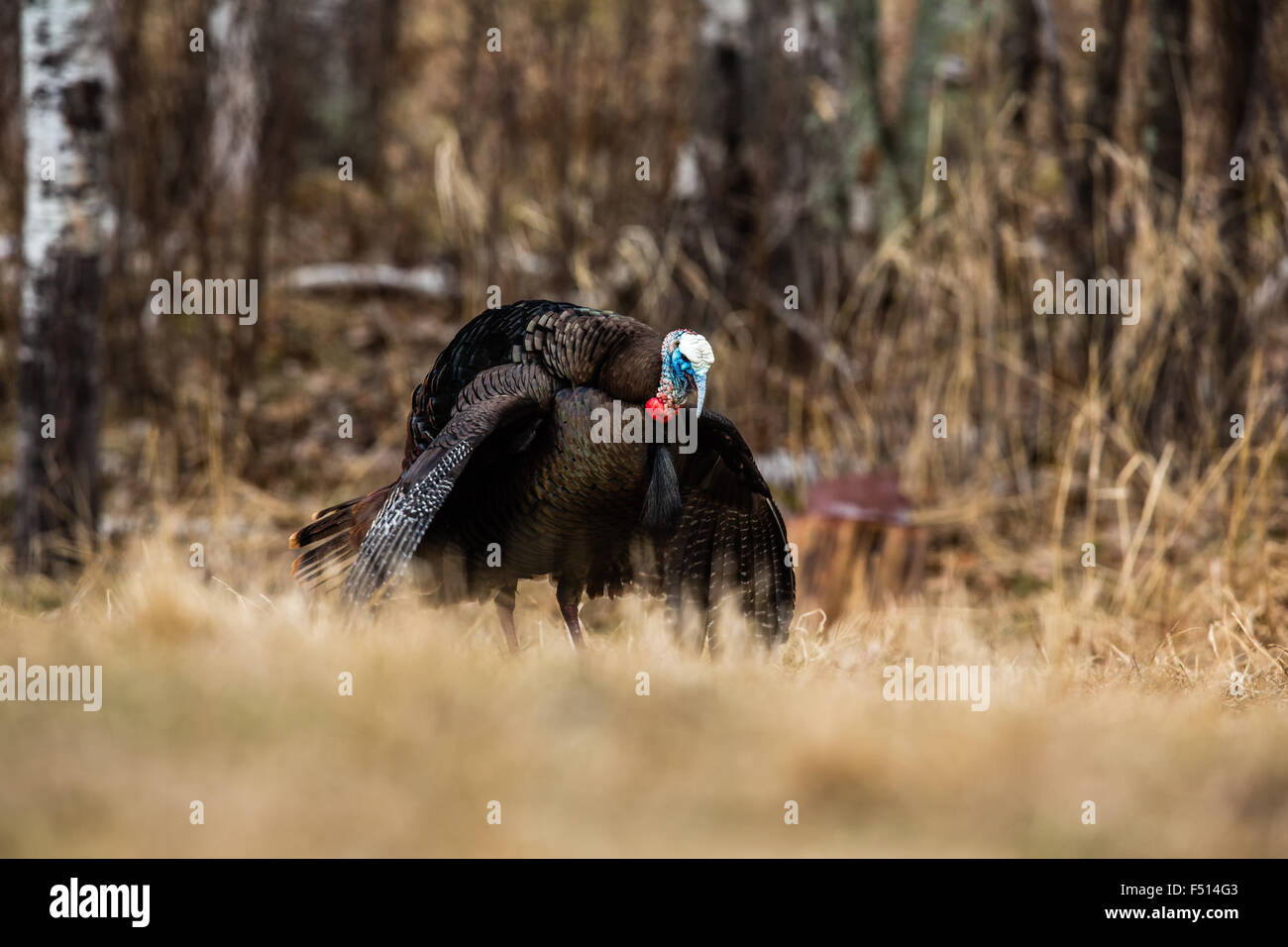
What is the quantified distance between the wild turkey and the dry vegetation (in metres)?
0.21

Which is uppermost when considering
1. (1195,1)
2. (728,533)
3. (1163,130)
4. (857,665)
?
(1195,1)

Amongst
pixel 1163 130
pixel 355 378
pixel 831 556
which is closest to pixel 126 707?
pixel 831 556

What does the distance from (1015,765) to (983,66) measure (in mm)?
5079

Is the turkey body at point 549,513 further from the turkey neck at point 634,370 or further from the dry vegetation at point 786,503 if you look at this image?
the dry vegetation at point 786,503

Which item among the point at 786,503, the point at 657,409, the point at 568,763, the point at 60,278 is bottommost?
the point at 568,763

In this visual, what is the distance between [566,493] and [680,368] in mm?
471

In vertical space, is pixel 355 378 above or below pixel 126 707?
above

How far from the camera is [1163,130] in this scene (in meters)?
6.45

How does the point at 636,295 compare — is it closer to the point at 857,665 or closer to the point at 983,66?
the point at 983,66

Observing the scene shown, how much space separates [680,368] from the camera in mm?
3652

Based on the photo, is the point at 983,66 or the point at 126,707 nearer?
the point at 126,707

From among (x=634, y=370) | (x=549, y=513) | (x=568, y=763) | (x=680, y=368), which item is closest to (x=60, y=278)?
(x=549, y=513)

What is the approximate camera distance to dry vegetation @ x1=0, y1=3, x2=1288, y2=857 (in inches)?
95.4

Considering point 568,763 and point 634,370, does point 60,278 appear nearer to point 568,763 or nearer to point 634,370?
point 634,370
